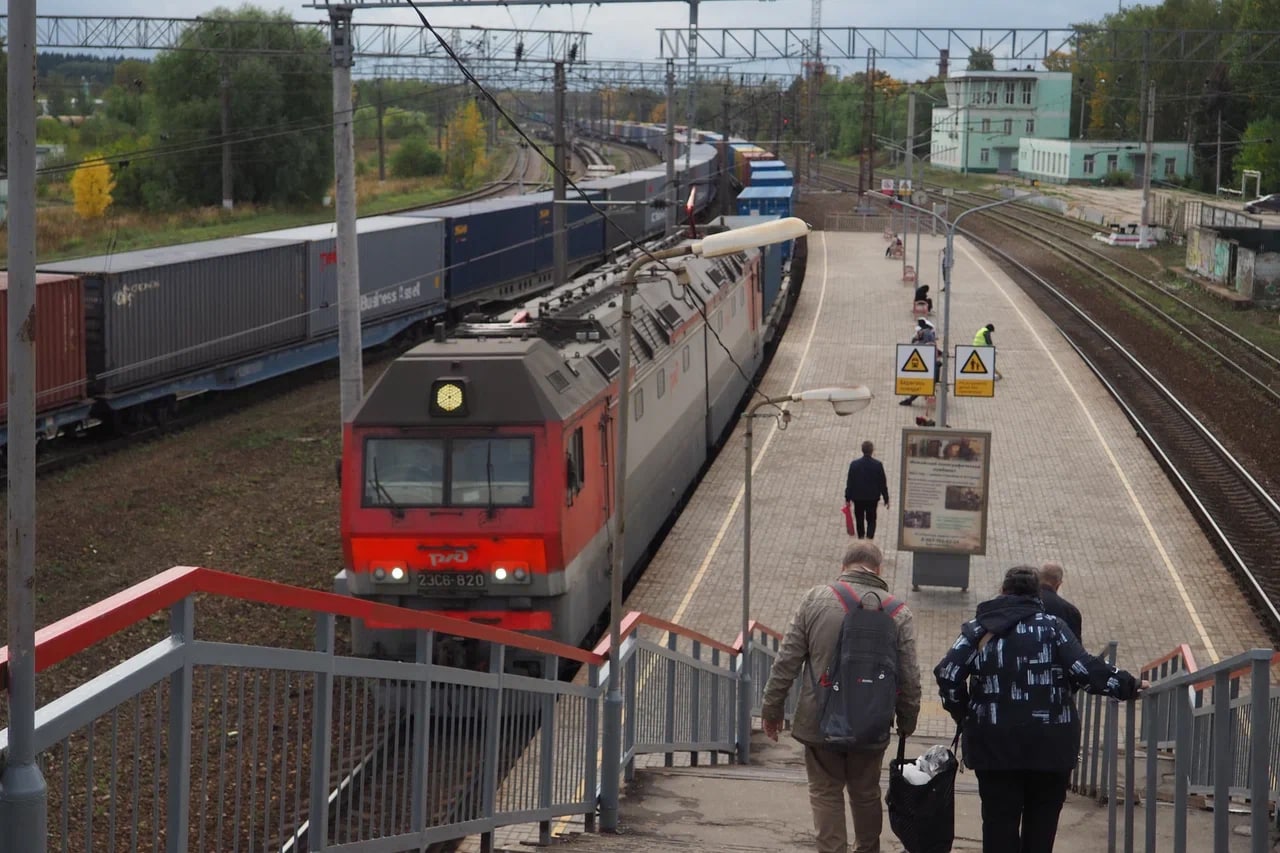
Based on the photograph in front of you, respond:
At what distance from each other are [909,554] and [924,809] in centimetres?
1341

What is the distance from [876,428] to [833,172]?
79239 mm

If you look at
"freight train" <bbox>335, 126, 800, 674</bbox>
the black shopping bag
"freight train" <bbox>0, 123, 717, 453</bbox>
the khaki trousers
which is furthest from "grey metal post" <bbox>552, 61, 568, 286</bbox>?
the black shopping bag

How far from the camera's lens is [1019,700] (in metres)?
6.11

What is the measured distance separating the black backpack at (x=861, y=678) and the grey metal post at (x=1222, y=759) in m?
1.52

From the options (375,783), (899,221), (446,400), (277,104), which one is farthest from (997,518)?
(899,221)

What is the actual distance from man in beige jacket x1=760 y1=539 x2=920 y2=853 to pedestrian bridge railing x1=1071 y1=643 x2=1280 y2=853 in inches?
41.1

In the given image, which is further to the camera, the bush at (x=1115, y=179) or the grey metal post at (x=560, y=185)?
the bush at (x=1115, y=179)

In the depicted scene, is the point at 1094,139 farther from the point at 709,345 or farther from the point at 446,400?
the point at 446,400

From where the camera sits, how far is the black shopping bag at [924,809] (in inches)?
251

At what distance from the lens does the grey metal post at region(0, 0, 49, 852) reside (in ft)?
10.4

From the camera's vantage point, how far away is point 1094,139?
99.6 metres

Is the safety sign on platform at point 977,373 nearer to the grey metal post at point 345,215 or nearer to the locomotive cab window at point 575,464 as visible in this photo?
the grey metal post at point 345,215

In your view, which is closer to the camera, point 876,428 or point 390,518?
point 390,518

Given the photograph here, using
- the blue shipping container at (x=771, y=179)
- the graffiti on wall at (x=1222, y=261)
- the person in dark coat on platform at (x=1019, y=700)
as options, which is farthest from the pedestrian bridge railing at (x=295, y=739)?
the blue shipping container at (x=771, y=179)
